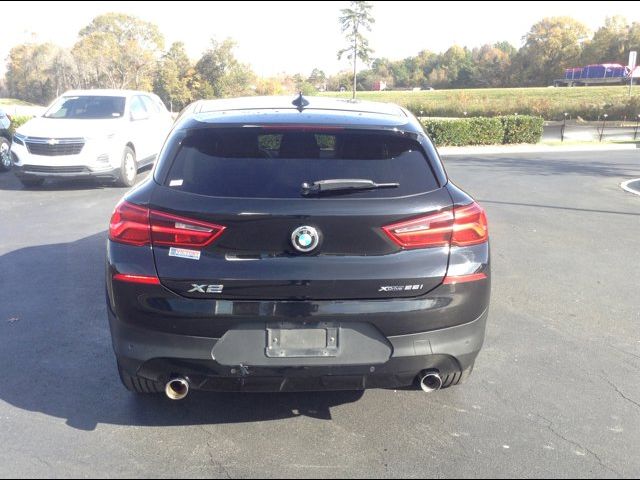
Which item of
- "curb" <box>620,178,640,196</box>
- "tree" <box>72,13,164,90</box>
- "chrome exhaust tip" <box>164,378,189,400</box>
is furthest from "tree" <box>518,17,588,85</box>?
"chrome exhaust tip" <box>164,378,189,400</box>

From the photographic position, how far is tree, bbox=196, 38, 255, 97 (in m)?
29.2

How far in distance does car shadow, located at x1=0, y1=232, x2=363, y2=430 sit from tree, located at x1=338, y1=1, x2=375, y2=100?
42.2m

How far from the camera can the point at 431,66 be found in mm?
125750

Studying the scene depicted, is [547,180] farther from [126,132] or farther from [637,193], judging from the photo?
[126,132]

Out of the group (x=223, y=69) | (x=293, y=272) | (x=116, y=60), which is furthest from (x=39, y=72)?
(x=293, y=272)

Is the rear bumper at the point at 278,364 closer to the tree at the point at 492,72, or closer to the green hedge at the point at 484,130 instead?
the green hedge at the point at 484,130

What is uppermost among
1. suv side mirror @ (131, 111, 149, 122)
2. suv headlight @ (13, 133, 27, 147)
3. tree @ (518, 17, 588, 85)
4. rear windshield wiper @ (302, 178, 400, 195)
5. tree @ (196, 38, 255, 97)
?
tree @ (518, 17, 588, 85)

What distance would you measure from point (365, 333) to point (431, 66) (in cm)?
12957

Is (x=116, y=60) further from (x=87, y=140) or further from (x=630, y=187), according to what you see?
(x=630, y=187)

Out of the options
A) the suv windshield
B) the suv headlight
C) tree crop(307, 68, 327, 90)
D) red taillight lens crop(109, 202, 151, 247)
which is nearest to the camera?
red taillight lens crop(109, 202, 151, 247)

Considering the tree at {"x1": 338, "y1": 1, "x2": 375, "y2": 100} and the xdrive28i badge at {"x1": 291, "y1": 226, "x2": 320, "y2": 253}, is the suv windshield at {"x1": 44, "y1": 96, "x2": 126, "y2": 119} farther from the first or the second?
the tree at {"x1": 338, "y1": 1, "x2": 375, "y2": 100}

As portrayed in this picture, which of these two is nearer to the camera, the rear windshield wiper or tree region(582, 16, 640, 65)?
the rear windshield wiper

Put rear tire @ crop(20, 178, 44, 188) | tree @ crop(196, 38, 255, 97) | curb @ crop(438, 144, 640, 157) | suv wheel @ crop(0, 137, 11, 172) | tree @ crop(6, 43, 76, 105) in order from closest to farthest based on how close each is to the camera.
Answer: rear tire @ crop(20, 178, 44, 188), suv wheel @ crop(0, 137, 11, 172), curb @ crop(438, 144, 640, 157), tree @ crop(196, 38, 255, 97), tree @ crop(6, 43, 76, 105)

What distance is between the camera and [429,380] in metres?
3.23
